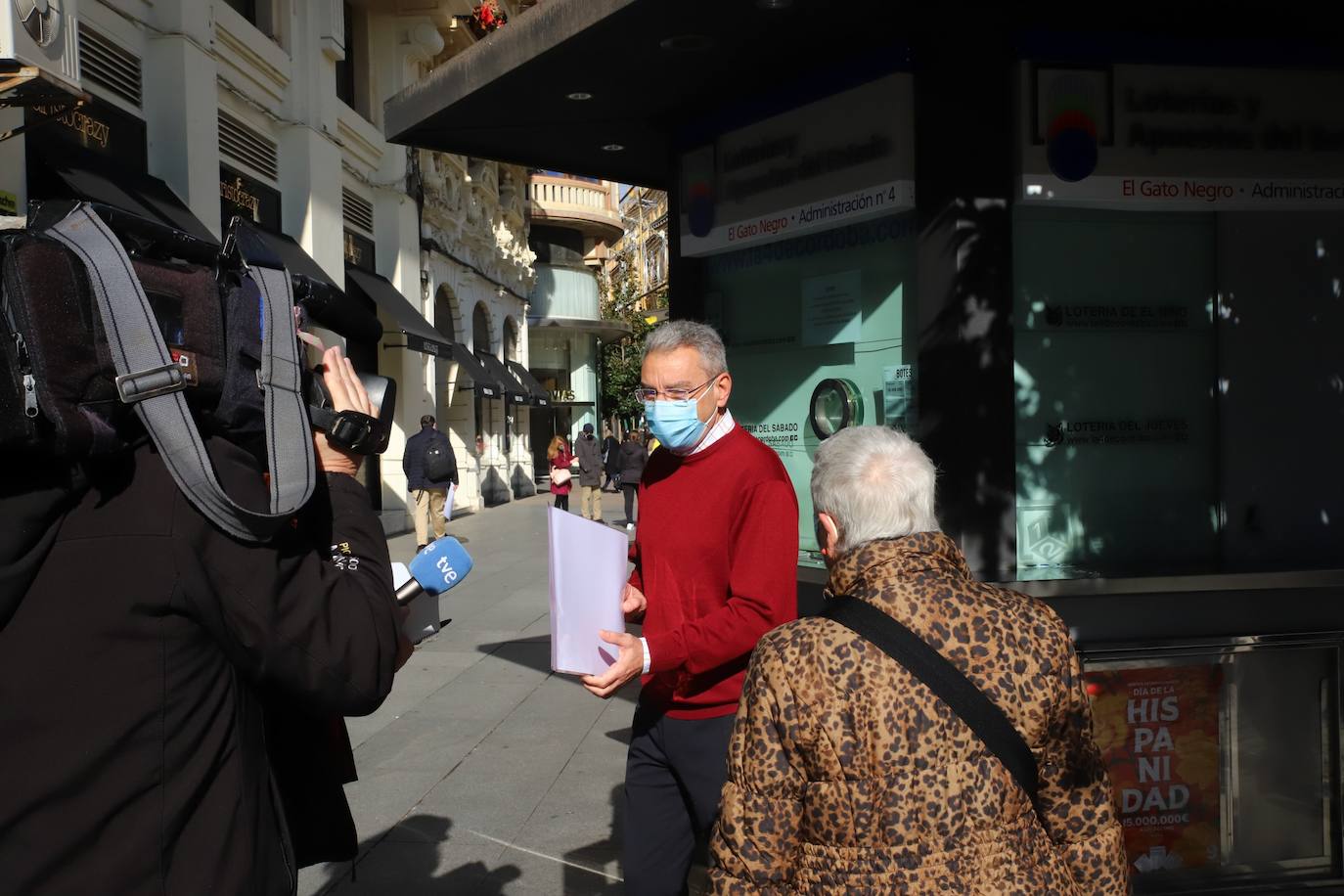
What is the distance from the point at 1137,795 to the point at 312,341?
3.41 meters

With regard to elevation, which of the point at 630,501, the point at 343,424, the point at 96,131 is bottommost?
the point at 630,501

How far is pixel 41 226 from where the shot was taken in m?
1.63

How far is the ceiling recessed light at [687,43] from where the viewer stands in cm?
462

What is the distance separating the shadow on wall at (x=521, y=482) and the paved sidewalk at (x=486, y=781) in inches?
762

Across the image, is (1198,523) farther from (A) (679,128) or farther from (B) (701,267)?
(A) (679,128)

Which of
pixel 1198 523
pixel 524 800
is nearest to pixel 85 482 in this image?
pixel 524 800

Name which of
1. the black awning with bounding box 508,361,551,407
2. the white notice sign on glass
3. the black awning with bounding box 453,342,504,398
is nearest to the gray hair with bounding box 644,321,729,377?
the white notice sign on glass

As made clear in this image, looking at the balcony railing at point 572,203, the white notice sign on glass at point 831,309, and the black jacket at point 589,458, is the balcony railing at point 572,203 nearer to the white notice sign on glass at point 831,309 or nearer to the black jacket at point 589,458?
the black jacket at point 589,458

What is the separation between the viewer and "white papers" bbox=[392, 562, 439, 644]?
2094 mm

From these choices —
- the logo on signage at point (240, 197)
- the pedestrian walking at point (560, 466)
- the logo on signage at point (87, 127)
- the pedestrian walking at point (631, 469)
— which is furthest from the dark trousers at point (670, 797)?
the pedestrian walking at point (560, 466)

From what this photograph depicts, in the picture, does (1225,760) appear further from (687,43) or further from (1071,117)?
(687,43)

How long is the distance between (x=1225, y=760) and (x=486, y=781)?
3.28 m

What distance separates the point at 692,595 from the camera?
302 cm

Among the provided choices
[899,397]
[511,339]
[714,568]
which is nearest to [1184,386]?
[899,397]
